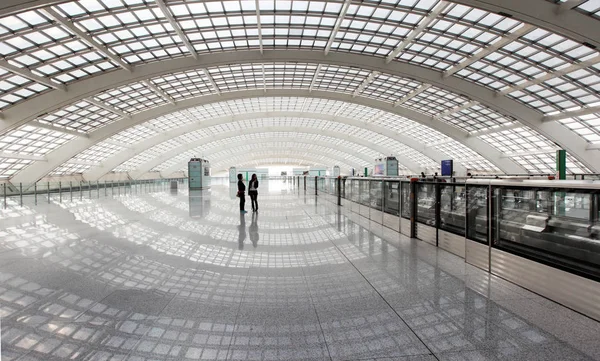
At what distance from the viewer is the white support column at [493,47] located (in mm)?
22316

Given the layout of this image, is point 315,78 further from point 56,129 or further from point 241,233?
point 241,233

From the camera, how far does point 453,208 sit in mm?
5887

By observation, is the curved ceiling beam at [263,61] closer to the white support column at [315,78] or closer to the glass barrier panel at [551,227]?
the white support column at [315,78]

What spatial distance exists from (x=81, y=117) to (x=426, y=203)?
42.3 metres

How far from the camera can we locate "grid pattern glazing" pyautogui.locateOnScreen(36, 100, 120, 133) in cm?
3419

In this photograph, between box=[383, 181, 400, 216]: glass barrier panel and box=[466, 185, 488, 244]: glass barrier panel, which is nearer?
box=[466, 185, 488, 244]: glass barrier panel

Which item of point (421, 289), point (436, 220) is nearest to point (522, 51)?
point (436, 220)

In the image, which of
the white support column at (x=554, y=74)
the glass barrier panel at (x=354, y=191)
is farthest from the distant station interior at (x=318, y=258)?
the glass barrier panel at (x=354, y=191)

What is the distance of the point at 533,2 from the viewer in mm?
19688

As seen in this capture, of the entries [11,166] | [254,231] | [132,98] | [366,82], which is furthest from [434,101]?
[11,166]

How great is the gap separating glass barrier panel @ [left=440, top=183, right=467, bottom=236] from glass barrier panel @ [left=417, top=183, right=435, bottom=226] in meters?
0.29

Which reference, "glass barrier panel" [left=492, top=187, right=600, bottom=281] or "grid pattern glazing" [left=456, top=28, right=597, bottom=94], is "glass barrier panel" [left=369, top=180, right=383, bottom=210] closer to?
"glass barrier panel" [left=492, top=187, right=600, bottom=281]

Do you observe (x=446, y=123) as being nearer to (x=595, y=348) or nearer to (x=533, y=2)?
(x=533, y=2)

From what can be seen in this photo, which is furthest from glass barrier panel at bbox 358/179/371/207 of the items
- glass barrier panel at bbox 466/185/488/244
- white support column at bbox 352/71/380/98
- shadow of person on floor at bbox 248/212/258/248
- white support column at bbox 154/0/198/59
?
white support column at bbox 352/71/380/98
